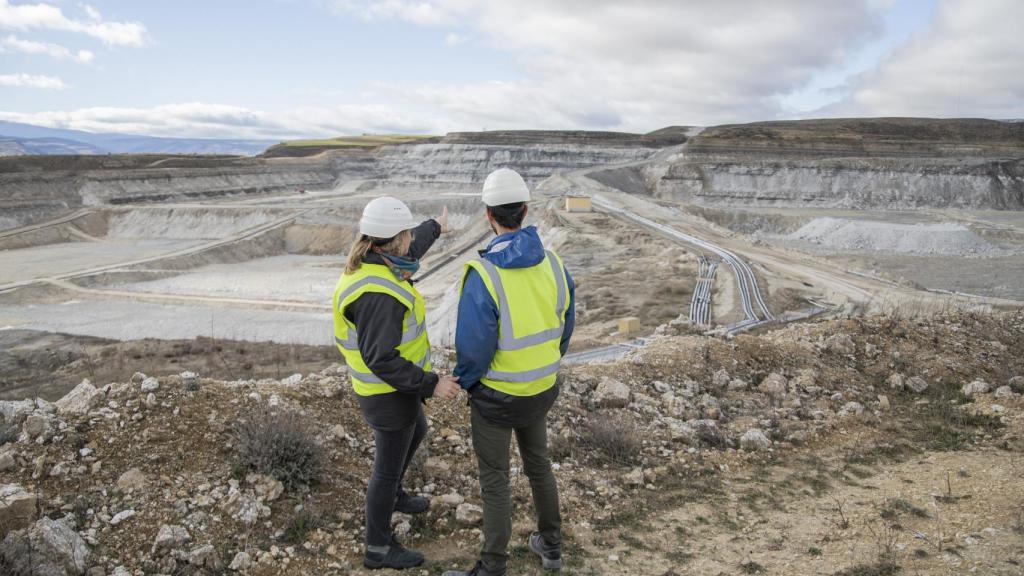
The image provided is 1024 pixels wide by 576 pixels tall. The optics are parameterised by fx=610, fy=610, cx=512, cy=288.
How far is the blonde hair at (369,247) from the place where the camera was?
324 centimetres

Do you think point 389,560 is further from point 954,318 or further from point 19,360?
point 19,360

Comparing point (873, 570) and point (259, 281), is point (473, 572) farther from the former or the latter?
point (259, 281)

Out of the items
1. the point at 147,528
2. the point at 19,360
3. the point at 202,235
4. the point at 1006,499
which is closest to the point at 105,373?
the point at 19,360

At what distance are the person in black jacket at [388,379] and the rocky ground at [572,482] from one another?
0.92 ft

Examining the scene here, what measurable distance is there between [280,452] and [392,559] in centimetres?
113

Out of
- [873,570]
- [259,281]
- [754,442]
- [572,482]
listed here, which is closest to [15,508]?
[572,482]

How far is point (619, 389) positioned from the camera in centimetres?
623

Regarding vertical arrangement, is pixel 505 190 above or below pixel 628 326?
above

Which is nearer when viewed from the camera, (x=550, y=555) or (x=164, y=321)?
(x=550, y=555)

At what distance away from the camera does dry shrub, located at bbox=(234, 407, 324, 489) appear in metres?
4.04

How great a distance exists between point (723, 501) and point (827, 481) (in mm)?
1022

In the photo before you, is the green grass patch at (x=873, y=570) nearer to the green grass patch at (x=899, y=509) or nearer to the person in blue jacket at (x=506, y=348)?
the green grass patch at (x=899, y=509)

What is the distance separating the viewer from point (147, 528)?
11.5 ft

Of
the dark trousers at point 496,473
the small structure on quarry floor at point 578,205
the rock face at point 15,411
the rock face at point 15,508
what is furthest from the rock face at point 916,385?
the small structure on quarry floor at point 578,205
